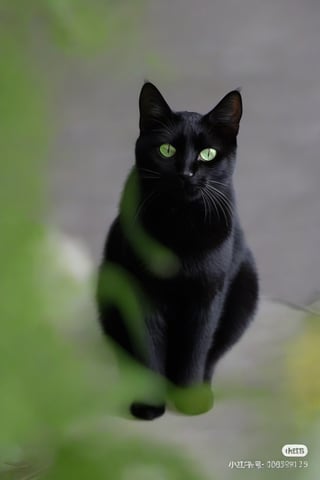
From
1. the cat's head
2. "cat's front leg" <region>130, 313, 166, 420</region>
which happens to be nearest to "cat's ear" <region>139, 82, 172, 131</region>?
the cat's head

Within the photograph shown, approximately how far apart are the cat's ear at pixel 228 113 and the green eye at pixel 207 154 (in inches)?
1.3

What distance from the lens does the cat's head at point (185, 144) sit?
66cm

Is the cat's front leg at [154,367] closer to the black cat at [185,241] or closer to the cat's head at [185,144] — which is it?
the black cat at [185,241]

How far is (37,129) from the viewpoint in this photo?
392mm

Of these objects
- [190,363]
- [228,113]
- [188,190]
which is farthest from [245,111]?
[190,363]

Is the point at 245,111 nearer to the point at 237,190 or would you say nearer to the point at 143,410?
the point at 237,190

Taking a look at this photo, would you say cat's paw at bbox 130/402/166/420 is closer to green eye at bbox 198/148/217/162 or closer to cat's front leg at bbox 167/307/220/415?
cat's front leg at bbox 167/307/220/415

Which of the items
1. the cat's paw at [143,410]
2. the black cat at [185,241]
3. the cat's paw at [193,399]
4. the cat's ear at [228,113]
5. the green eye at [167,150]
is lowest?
the cat's paw at [143,410]

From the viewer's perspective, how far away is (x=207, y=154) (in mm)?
671

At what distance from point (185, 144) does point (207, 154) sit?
3 cm

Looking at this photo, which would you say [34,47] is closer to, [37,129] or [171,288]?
[37,129]

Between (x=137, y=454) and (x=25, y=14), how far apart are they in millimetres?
465

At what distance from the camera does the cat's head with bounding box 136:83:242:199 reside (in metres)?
0.66

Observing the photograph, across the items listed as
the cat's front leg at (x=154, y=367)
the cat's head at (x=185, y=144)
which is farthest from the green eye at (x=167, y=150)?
the cat's front leg at (x=154, y=367)
